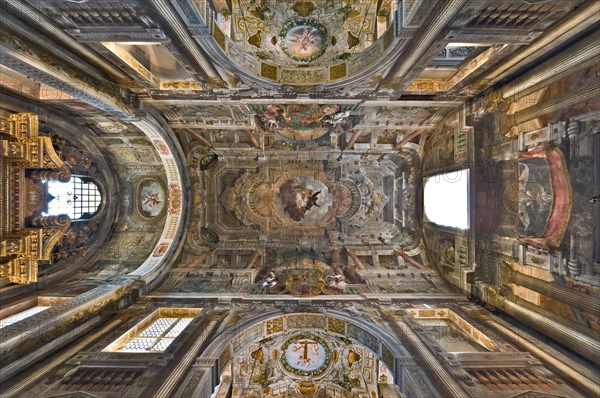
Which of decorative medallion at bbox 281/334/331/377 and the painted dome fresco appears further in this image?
decorative medallion at bbox 281/334/331/377

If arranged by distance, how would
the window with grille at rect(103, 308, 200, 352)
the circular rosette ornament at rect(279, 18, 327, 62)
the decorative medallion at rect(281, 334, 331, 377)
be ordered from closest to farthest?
1. the window with grille at rect(103, 308, 200, 352)
2. the circular rosette ornament at rect(279, 18, 327, 62)
3. the decorative medallion at rect(281, 334, 331, 377)

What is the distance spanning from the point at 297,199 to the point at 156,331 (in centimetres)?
902

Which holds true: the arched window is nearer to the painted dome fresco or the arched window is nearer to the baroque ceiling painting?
the baroque ceiling painting

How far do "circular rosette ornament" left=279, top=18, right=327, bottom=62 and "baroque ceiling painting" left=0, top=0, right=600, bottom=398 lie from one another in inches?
2.8

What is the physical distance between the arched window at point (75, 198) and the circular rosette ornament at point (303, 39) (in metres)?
10.00

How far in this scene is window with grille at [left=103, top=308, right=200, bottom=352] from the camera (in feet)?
25.1

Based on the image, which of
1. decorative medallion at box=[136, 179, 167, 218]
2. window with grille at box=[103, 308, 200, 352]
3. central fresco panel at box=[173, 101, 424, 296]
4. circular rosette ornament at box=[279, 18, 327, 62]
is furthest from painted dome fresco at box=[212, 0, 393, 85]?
window with grille at box=[103, 308, 200, 352]

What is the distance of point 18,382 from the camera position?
5.71 meters

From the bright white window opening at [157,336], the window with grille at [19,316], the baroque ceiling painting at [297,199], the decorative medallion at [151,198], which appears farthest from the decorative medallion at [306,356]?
the decorative medallion at [151,198]

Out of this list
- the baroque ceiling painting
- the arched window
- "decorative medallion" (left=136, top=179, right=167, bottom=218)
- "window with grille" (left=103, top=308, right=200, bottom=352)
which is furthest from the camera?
"decorative medallion" (left=136, top=179, right=167, bottom=218)

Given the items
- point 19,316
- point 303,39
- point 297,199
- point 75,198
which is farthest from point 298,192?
point 19,316

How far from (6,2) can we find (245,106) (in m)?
6.25

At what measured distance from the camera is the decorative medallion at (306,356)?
1130 centimetres

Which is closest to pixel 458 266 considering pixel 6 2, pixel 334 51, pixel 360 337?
pixel 360 337
